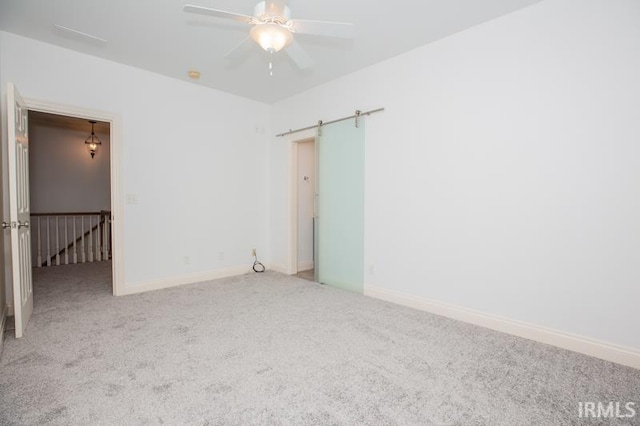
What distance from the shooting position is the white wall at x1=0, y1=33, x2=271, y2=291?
129 inches

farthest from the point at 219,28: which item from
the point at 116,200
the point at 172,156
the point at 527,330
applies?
the point at 527,330

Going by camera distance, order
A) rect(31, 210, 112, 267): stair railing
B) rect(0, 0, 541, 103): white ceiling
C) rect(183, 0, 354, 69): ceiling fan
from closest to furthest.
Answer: rect(183, 0, 354, 69): ceiling fan
rect(0, 0, 541, 103): white ceiling
rect(31, 210, 112, 267): stair railing

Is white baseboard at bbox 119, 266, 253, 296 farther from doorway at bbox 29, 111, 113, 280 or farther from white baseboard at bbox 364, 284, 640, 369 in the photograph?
doorway at bbox 29, 111, 113, 280

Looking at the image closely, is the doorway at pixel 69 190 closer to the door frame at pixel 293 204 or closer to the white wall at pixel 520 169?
the door frame at pixel 293 204

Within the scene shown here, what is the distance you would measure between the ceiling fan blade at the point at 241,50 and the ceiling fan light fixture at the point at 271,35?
0.42ft

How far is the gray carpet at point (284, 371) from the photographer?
1644mm

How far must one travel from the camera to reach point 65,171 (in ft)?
21.4

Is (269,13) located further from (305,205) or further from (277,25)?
(305,205)

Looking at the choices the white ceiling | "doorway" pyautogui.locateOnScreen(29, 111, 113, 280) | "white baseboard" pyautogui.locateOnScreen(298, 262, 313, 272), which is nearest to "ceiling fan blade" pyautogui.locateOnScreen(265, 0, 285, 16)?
the white ceiling

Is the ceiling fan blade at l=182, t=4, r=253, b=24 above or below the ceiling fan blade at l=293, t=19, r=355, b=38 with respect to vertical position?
below

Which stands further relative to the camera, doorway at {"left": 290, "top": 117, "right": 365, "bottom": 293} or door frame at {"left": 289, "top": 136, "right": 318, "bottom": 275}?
door frame at {"left": 289, "top": 136, "right": 318, "bottom": 275}

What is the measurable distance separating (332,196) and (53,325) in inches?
125

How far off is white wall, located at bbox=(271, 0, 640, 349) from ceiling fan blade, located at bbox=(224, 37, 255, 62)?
1.42 metres

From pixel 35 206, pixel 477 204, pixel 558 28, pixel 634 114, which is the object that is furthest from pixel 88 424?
pixel 35 206
